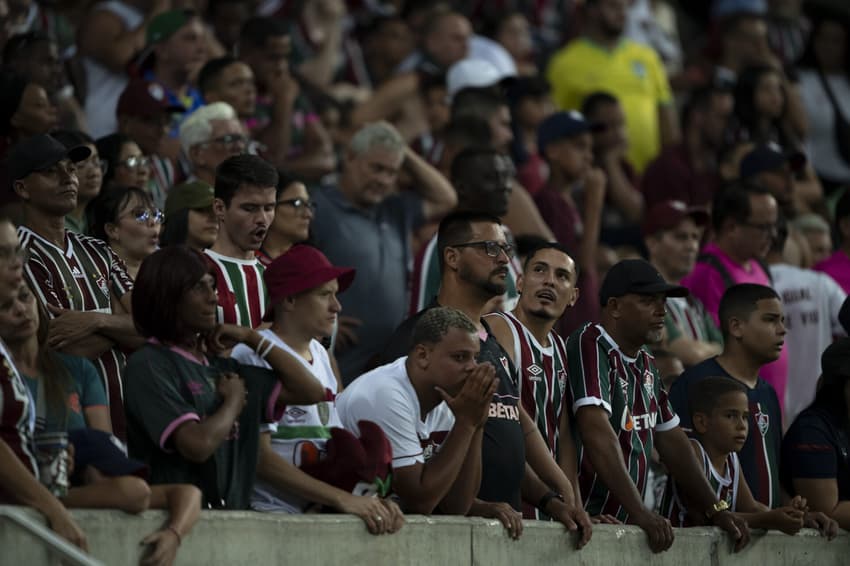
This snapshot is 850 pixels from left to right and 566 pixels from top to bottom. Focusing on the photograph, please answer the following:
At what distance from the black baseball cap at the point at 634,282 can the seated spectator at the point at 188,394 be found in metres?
2.50

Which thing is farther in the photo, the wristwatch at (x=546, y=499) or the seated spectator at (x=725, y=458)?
the seated spectator at (x=725, y=458)

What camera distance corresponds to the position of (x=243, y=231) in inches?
319

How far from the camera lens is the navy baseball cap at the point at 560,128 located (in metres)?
12.5

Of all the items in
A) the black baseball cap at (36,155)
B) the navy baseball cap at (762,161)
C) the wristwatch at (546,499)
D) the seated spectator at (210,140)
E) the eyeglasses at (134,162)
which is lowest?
the wristwatch at (546,499)

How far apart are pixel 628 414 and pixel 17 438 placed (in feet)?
11.1

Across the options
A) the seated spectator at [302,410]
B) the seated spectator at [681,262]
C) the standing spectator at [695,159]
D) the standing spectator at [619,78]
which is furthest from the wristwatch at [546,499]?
the standing spectator at [619,78]

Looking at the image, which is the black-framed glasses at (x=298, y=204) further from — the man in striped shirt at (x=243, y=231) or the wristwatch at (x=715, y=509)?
the wristwatch at (x=715, y=509)

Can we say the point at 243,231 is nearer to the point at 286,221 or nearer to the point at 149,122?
the point at 286,221

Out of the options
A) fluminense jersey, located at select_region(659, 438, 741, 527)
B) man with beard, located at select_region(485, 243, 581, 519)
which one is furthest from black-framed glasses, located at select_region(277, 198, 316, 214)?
fluminense jersey, located at select_region(659, 438, 741, 527)

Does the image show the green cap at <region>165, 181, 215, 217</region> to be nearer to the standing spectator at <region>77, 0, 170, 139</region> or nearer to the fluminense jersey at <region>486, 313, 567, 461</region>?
the fluminense jersey at <region>486, 313, 567, 461</region>

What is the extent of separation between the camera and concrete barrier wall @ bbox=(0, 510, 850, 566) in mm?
6031

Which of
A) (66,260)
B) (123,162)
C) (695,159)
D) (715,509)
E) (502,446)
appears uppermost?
(695,159)

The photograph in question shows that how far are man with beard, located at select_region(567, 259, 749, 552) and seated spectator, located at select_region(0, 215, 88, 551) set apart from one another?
116 inches

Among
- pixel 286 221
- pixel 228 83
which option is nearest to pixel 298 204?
pixel 286 221
